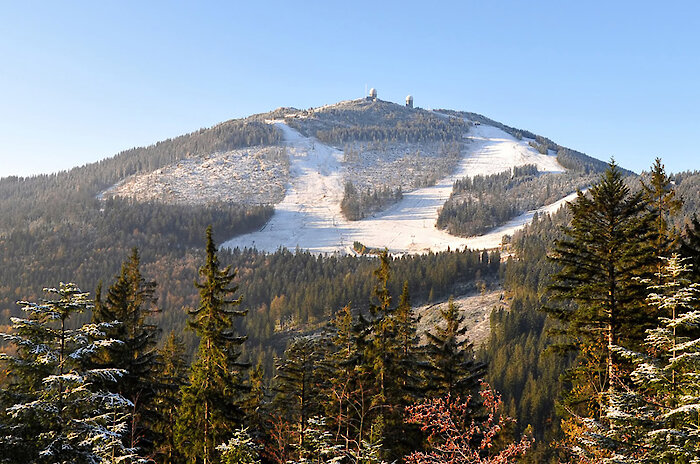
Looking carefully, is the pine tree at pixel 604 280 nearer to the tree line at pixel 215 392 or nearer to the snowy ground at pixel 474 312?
the tree line at pixel 215 392

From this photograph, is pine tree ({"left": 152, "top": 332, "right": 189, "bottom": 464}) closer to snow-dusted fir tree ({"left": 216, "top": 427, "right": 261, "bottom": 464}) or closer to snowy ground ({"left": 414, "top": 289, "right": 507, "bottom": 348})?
snow-dusted fir tree ({"left": 216, "top": 427, "right": 261, "bottom": 464})

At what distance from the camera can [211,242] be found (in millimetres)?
22125

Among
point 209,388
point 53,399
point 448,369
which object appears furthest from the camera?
point 448,369

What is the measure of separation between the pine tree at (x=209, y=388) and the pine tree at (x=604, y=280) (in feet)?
48.0

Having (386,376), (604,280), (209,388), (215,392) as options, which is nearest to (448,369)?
(386,376)

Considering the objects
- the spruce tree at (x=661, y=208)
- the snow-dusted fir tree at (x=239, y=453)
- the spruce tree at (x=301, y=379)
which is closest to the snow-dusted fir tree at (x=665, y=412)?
the spruce tree at (x=661, y=208)

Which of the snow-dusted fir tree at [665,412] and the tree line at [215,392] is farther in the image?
the tree line at [215,392]

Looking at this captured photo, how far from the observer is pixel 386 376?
79.5 ft

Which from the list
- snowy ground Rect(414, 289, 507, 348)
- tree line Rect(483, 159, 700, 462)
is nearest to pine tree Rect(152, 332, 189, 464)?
tree line Rect(483, 159, 700, 462)

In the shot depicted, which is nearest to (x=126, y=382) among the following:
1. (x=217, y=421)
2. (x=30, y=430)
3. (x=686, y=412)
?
(x=217, y=421)

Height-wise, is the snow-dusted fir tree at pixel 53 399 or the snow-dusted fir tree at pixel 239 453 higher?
the snow-dusted fir tree at pixel 53 399

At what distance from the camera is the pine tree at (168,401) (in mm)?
25581

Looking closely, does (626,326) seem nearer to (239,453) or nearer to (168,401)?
(239,453)

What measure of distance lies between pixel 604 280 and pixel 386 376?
37.5 feet
